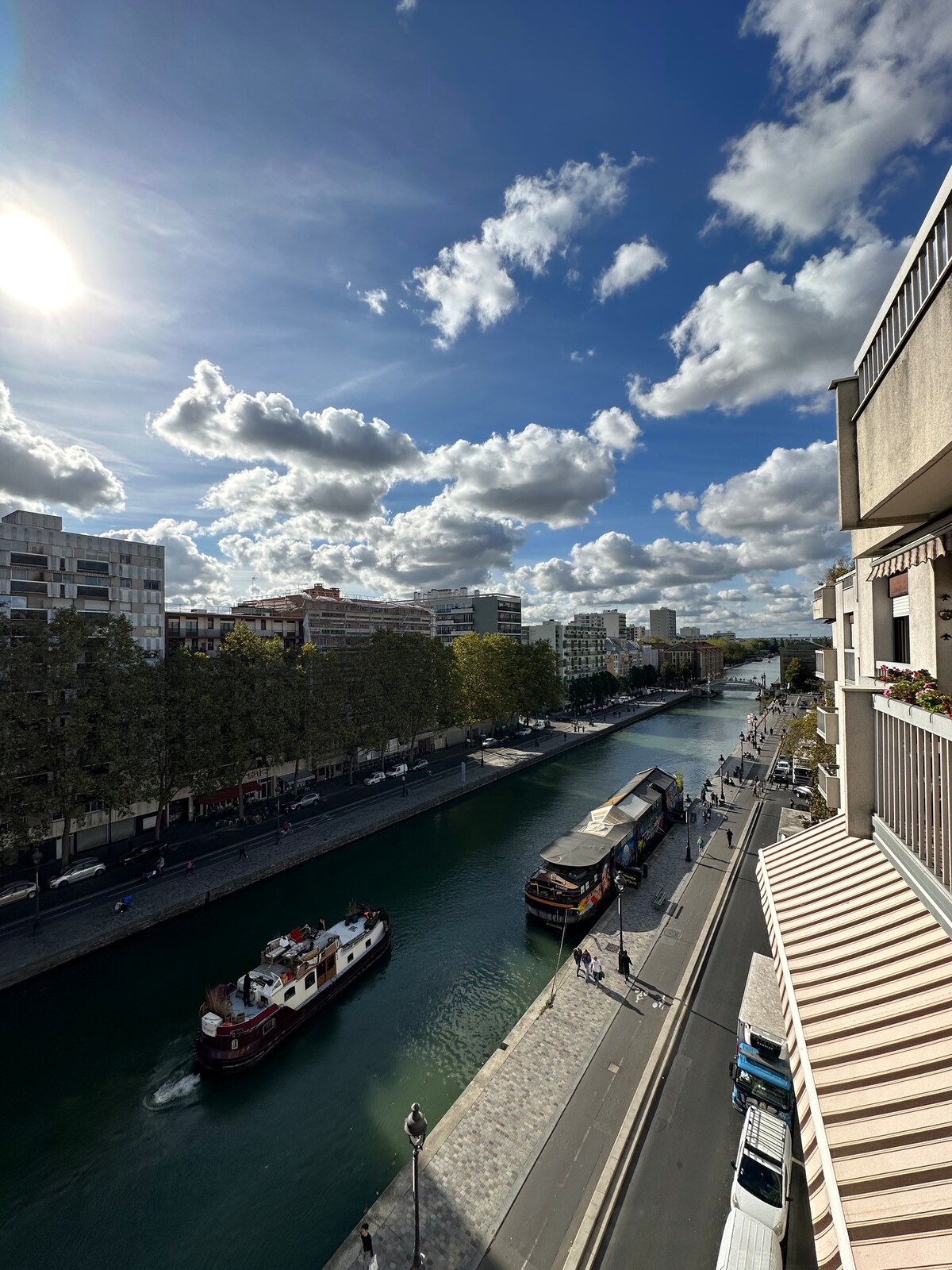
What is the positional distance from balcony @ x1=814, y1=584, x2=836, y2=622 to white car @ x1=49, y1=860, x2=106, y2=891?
3728 cm

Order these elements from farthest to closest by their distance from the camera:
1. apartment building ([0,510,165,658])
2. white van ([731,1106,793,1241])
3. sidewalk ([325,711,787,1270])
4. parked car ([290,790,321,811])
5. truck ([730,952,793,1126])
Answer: parked car ([290,790,321,811]) → apartment building ([0,510,165,658]) → truck ([730,952,793,1126]) → sidewalk ([325,711,787,1270]) → white van ([731,1106,793,1241])

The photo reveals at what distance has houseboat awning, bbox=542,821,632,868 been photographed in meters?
25.0

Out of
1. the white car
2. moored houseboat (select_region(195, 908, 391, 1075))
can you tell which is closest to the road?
moored houseboat (select_region(195, 908, 391, 1075))

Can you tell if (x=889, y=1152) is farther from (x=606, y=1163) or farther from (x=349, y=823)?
(x=349, y=823)

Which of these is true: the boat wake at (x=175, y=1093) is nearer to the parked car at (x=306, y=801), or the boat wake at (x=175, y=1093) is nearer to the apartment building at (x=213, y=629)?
the parked car at (x=306, y=801)

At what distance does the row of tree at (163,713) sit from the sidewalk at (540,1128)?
75.0ft

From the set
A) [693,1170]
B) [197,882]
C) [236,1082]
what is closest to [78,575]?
[197,882]

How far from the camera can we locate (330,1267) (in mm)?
10453

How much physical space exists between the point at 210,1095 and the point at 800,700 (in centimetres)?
9674

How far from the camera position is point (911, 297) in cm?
720

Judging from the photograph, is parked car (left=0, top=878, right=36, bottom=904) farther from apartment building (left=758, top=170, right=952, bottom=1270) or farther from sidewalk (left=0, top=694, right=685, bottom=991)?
apartment building (left=758, top=170, right=952, bottom=1270)

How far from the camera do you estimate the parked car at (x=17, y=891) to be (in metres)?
25.7

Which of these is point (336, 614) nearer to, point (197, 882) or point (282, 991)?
point (197, 882)

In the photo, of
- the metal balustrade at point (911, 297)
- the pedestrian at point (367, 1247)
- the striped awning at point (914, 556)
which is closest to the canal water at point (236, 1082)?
the pedestrian at point (367, 1247)
